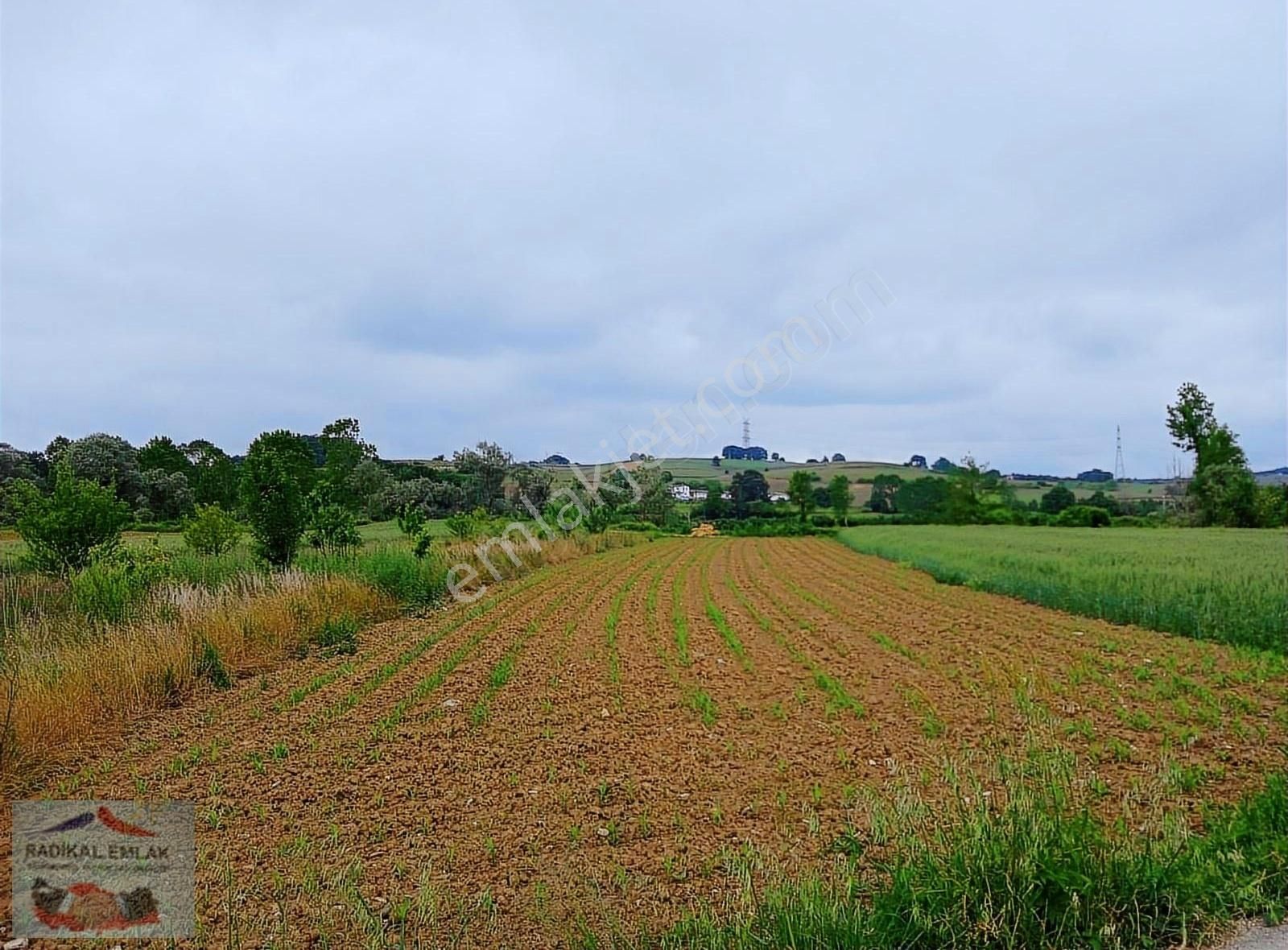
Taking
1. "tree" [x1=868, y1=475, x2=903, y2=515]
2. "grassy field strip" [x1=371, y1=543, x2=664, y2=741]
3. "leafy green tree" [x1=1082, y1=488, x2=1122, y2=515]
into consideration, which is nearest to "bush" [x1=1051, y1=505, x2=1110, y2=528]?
"leafy green tree" [x1=1082, y1=488, x2=1122, y2=515]

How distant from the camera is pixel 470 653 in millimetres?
9289

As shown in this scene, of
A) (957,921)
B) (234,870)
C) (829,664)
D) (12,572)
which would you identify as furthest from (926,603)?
(12,572)

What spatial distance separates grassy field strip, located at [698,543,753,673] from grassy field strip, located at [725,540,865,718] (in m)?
0.55

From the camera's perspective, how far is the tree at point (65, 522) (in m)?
10.7

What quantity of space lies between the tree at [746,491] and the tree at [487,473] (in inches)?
1252

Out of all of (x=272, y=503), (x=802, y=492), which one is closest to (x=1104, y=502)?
(x=802, y=492)

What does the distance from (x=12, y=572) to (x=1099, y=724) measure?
14458 millimetres

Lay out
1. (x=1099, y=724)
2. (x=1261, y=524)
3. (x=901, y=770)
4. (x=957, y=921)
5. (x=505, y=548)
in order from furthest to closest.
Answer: (x=1261, y=524) < (x=505, y=548) < (x=1099, y=724) < (x=901, y=770) < (x=957, y=921)

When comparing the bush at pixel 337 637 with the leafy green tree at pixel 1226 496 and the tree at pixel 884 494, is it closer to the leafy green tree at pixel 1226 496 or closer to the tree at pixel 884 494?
the leafy green tree at pixel 1226 496

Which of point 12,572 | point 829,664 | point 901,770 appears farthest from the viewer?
point 12,572

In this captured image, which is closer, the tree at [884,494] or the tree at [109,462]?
the tree at [109,462]

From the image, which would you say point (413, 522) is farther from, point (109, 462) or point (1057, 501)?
point (1057, 501)

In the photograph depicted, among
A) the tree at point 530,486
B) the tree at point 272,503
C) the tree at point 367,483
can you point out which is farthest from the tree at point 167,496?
the tree at point 530,486

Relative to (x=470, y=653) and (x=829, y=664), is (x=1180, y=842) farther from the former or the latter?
(x=470, y=653)
